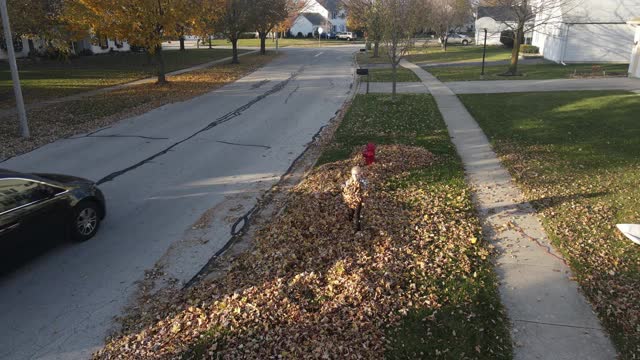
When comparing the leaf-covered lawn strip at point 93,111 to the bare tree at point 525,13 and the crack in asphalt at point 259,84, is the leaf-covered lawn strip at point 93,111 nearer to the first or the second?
the crack in asphalt at point 259,84

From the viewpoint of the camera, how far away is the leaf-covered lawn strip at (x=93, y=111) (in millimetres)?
14038

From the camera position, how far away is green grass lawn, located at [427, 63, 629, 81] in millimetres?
26422

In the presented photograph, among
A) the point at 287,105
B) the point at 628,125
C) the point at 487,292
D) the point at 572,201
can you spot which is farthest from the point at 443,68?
the point at 487,292

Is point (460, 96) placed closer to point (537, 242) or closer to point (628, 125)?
point (628, 125)

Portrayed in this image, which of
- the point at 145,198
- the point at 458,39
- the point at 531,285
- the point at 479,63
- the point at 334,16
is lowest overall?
the point at 531,285

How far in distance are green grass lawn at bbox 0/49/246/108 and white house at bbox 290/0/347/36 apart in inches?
2125

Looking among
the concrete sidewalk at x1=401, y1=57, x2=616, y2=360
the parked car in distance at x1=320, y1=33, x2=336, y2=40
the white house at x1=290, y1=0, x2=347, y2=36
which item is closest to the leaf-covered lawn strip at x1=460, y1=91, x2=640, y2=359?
the concrete sidewalk at x1=401, y1=57, x2=616, y2=360

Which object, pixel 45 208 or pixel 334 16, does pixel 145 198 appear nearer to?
pixel 45 208

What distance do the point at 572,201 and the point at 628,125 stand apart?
23.5 ft

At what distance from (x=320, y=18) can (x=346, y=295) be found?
329 feet

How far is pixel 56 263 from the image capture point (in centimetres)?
689

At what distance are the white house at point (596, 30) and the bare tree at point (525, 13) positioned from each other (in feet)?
0.62

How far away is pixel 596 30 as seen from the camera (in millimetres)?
31672

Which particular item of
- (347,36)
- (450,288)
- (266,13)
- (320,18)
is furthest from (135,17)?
(320,18)
